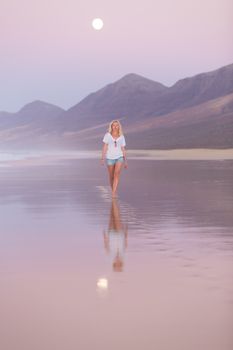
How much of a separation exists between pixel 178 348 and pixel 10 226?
782cm

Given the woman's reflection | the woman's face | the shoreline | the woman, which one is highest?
the woman's face

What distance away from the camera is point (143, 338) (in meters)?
5.75

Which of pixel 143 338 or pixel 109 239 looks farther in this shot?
pixel 109 239

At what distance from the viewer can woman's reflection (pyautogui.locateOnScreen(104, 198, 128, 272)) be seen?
9.27m

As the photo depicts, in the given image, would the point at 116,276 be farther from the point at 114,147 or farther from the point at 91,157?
the point at 91,157

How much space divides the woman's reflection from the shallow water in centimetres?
1

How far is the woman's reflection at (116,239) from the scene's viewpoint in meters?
9.27

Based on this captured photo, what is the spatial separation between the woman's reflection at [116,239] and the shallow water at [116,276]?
0.01 meters

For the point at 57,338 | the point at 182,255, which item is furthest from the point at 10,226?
the point at 57,338

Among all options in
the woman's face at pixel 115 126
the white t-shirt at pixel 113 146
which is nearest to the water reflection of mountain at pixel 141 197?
the white t-shirt at pixel 113 146

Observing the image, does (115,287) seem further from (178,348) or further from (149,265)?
(178,348)


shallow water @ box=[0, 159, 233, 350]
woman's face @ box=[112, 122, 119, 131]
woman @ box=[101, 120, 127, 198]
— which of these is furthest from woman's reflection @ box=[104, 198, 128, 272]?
woman's face @ box=[112, 122, 119, 131]

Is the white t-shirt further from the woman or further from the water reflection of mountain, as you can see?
the water reflection of mountain

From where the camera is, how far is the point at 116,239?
1119cm
